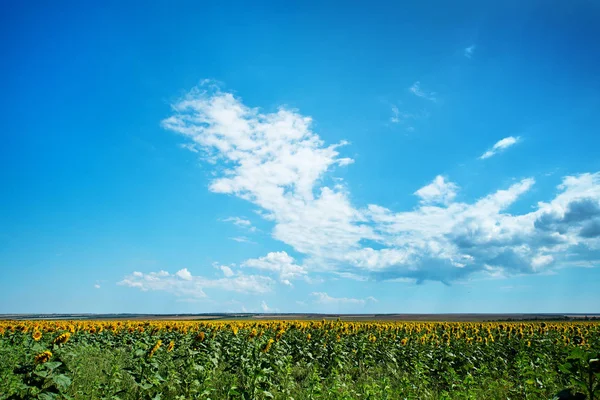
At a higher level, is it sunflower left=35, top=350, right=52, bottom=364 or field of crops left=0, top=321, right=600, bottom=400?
sunflower left=35, top=350, right=52, bottom=364

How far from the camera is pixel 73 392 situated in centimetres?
907

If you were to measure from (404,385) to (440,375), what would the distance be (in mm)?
3366

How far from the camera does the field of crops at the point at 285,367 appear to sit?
653cm

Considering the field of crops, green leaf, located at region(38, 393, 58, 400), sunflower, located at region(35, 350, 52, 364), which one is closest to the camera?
green leaf, located at region(38, 393, 58, 400)

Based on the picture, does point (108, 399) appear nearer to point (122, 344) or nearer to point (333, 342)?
point (333, 342)

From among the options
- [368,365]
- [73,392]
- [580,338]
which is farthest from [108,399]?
[580,338]

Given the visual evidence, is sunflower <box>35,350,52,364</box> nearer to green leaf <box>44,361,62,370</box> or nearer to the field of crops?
the field of crops

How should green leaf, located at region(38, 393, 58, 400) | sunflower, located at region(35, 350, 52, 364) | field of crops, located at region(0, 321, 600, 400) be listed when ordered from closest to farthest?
1. green leaf, located at region(38, 393, 58, 400)
2. sunflower, located at region(35, 350, 52, 364)
3. field of crops, located at region(0, 321, 600, 400)

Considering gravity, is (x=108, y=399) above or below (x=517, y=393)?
above

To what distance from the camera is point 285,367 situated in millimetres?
9227

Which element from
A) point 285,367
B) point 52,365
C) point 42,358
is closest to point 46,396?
point 52,365

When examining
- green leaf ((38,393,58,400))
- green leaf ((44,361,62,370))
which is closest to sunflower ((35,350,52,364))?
green leaf ((44,361,62,370))

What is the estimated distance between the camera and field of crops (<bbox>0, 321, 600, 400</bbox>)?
257 inches

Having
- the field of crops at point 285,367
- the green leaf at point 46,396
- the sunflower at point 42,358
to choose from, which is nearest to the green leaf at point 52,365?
the field of crops at point 285,367
